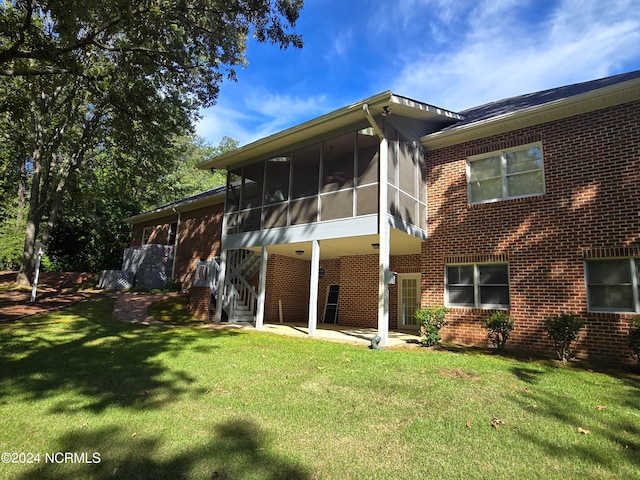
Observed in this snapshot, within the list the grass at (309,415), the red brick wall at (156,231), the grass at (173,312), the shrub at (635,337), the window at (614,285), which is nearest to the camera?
the grass at (309,415)

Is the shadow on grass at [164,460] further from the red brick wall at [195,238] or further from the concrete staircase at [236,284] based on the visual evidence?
the red brick wall at [195,238]

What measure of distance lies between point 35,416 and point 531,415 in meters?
6.10

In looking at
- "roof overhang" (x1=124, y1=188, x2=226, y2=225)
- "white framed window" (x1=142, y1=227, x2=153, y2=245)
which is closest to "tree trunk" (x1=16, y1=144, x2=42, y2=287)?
"roof overhang" (x1=124, y1=188, x2=226, y2=225)

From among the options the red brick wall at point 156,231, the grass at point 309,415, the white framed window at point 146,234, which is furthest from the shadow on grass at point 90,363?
the white framed window at point 146,234

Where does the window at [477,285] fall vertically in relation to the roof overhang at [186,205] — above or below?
below

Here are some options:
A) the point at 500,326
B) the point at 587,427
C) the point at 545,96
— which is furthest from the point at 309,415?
the point at 545,96

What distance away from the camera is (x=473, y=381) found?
5973mm

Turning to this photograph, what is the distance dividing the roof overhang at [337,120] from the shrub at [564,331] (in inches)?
248

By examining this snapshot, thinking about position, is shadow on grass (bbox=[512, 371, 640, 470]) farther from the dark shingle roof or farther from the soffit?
the dark shingle roof

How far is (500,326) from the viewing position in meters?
8.82

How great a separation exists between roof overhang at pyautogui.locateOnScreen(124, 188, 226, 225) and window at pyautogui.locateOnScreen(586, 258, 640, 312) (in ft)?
48.1

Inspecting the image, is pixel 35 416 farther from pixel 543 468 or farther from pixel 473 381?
pixel 473 381

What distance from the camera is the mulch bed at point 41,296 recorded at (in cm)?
1202

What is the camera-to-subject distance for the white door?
43.0ft
